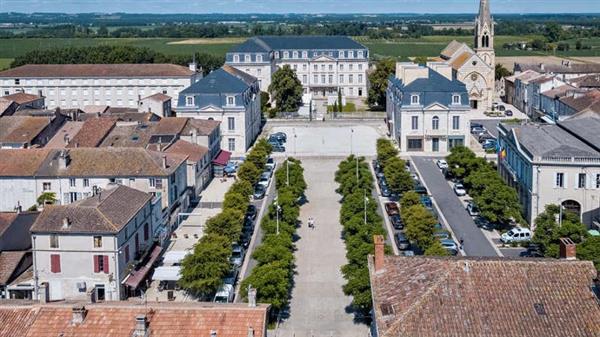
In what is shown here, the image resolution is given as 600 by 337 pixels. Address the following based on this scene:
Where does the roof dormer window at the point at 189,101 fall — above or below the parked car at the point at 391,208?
above

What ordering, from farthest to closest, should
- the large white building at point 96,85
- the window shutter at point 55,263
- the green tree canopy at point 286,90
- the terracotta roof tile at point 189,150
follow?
the green tree canopy at point 286,90 < the large white building at point 96,85 < the terracotta roof tile at point 189,150 < the window shutter at point 55,263

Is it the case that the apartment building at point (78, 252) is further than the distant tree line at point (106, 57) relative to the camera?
No

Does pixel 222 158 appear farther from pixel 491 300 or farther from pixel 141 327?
pixel 491 300

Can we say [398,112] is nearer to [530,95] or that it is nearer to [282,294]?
[530,95]

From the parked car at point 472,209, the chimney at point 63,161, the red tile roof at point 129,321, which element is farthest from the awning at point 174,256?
the parked car at point 472,209

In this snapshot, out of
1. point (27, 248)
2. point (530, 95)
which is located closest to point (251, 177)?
point (27, 248)

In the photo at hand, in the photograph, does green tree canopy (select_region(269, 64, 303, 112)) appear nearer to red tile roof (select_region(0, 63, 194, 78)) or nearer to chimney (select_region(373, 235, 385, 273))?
red tile roof (select_region(0, 63, 194, 78))

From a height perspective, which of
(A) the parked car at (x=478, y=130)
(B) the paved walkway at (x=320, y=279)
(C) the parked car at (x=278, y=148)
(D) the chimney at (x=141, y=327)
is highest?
(D) the chimney at (x=141, y=327)

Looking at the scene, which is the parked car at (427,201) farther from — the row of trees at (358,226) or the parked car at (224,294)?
the parked car at (224,294)
